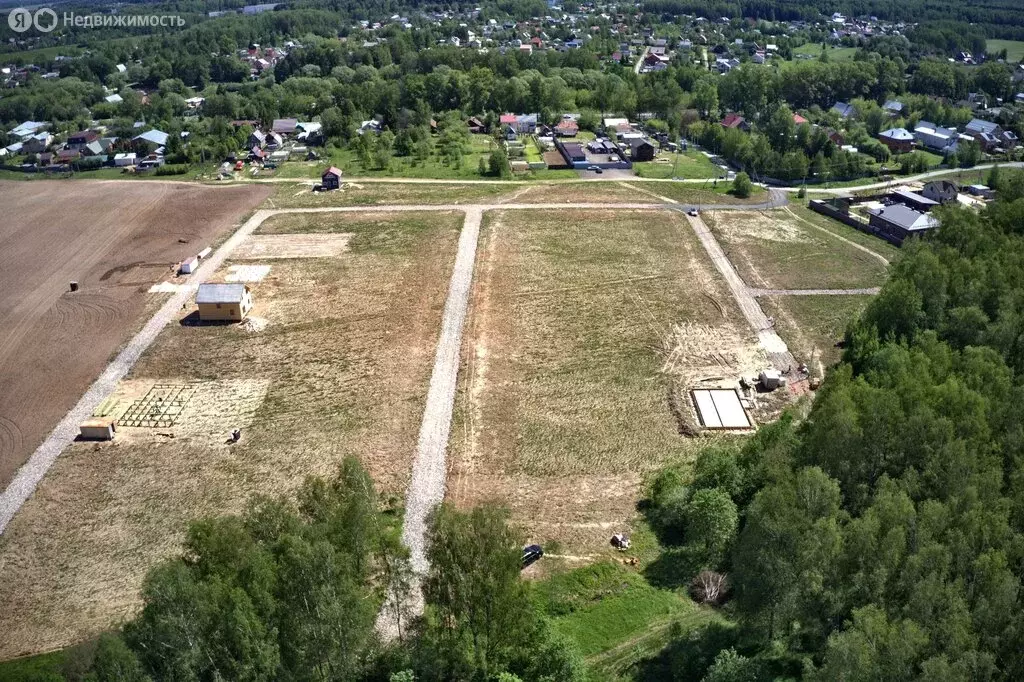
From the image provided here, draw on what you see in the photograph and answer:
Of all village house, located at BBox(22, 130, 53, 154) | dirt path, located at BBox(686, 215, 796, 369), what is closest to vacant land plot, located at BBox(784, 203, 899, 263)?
dirt path, located at BBox(686, 215, 796, 369)

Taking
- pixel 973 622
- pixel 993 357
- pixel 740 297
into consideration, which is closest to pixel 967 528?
pixel 973 622

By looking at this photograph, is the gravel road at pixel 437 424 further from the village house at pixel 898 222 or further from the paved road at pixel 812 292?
the village house at pixel 898 222

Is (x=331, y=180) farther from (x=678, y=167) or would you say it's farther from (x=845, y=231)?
(x=845, y=231)

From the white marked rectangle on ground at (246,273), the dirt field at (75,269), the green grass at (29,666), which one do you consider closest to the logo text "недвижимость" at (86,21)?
the dirt field at (75,269)

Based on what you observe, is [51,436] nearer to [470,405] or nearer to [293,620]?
[470,405]

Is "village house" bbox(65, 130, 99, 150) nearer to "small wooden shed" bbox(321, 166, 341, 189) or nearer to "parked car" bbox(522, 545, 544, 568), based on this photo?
"small wooden shed" bbox(321, 166, 341, 189)

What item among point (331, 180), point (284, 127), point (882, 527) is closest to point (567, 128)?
point (284, 127)

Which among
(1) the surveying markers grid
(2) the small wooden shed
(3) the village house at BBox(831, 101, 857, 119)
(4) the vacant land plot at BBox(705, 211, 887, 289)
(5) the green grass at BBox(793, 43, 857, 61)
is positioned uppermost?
(5) the green grass at BBox(793, 43, 857, 61)

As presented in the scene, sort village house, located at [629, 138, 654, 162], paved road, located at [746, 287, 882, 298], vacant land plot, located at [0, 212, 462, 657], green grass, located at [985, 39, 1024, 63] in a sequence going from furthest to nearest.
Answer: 1. green grass, located at [985, 39, 1024, 63]
2. village house, located at [629, 138, 654, 162]
3. paved road, located at [746, 287, 882, 298]
4. vacant land plot, located at [0, 212, 462, 657]
